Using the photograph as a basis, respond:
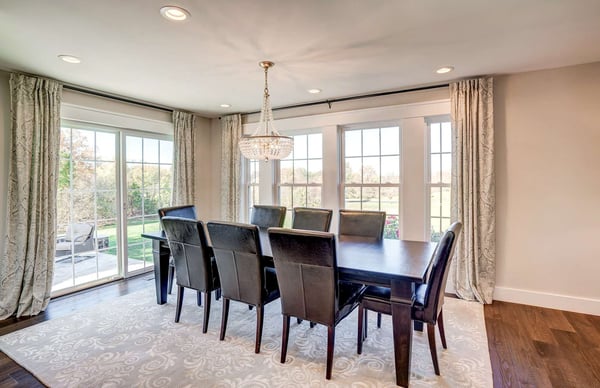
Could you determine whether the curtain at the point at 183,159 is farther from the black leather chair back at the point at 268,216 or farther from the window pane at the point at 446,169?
the window pane at the point at 446,169

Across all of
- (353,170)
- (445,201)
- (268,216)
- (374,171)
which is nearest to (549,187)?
(445,201)

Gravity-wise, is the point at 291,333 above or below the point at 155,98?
below

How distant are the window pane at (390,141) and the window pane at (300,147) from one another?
1176mm

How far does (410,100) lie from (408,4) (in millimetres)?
1987

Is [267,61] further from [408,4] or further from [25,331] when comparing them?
[25,331]

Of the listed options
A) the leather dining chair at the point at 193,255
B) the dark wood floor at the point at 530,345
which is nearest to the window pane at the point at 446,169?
the dark wood floor at the point at 530,345

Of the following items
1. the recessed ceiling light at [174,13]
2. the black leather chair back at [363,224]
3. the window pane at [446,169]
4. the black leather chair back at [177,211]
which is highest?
the recessed ceiling light at [174,13]

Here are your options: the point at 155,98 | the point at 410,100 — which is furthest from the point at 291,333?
the point at 155,98

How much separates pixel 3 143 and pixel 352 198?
13.0ft

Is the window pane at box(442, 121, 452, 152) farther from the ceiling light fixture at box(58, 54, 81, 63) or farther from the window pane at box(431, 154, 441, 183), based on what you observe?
the ceiling light fixture at box(58, 54, 81, 63)

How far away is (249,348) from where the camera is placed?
244 cm

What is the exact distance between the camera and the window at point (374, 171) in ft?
13.0

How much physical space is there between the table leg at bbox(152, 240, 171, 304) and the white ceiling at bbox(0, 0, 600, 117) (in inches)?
71.9

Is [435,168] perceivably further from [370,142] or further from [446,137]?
[370,142]
